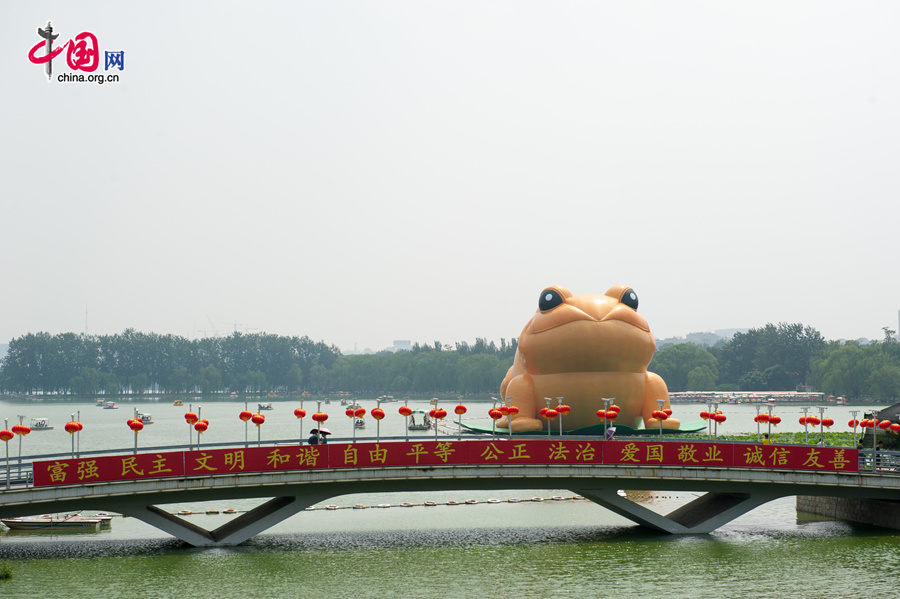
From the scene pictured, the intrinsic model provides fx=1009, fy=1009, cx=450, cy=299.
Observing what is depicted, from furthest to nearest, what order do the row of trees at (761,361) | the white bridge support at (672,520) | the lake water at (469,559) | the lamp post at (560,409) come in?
the row of trees at (761,361) → the lamp post at (560,409) → the white bridge support at (672,520) → the lake water at (469,559)

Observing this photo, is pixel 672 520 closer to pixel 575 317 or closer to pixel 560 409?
pixel 560 409

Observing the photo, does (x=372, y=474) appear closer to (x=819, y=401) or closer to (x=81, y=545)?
(x=81, y=545)

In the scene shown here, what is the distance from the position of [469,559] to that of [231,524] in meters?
7.88

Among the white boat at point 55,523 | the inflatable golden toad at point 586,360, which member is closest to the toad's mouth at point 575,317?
the inflatable golden toad at point 586,360

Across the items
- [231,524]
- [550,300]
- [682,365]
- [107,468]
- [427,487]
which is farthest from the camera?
[682,365]

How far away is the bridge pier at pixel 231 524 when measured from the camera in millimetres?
30969

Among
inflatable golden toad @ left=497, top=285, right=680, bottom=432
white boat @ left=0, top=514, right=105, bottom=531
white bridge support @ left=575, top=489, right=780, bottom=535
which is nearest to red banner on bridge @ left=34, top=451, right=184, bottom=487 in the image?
white boat @ left=0, top=514, right=105, bottom=531

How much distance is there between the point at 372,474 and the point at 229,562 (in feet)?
16.5

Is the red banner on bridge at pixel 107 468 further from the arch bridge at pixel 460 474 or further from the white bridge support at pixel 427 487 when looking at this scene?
the white bridge support at pixel 427 487

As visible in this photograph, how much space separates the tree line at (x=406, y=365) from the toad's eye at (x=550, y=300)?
122m

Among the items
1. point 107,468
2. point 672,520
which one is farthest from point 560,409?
point 107,468

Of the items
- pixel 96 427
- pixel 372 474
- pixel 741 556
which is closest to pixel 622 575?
pixel 741 556

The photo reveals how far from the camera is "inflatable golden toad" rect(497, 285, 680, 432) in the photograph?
138 feet

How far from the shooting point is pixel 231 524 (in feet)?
106
